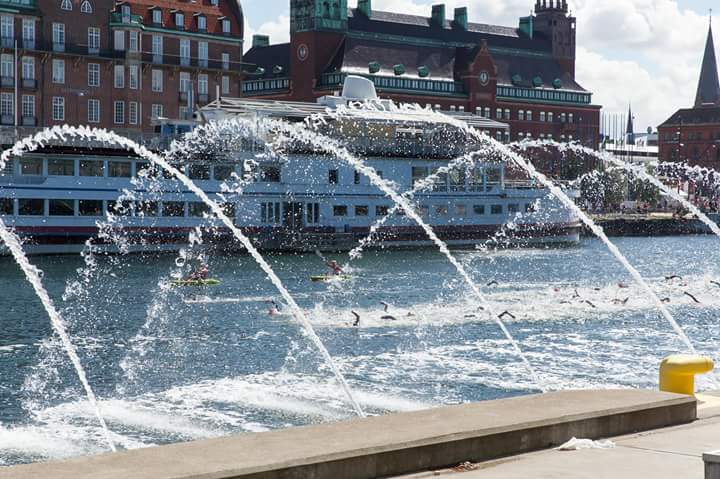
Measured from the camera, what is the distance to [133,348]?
31953mm

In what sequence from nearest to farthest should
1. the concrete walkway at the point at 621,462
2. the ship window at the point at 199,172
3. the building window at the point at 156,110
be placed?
the concrete walkway at the point at 621,462
the ship window at the point at 199,172
the building window at the point at 156,110

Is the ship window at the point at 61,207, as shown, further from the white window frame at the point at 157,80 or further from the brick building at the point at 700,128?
the brick building at the point at 700,128

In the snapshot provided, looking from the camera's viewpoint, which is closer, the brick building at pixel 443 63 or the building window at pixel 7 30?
the building window at pixel 7 30

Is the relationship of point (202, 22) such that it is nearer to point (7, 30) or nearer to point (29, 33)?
point (29, 33)

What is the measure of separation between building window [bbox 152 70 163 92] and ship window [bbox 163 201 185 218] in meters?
27.4

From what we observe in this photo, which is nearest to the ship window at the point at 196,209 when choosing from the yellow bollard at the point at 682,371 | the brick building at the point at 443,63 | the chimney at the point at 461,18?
the brick building at the point at 443,63

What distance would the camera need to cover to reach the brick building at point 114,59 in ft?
302

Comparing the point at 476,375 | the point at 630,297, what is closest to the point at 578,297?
the point at 630,297

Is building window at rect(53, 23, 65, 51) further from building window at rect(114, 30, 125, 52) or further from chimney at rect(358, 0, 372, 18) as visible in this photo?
chimney at rect(358, 0, 372, 18)

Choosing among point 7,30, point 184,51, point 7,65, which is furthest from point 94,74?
point 184,51

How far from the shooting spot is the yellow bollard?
45.5 ft

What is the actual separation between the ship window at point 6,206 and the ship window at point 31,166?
1791mm

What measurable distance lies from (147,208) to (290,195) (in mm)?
9993

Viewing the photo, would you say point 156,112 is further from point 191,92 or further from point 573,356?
point 573,356
